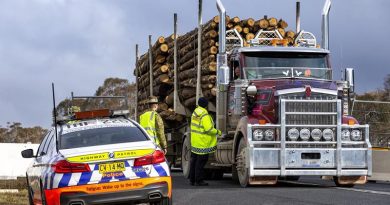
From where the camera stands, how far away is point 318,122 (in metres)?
15.4

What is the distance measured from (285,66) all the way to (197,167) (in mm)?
2668

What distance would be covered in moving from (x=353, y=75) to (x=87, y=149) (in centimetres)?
734

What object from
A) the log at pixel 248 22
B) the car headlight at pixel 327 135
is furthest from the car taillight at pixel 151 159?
the log at pixel 248 22

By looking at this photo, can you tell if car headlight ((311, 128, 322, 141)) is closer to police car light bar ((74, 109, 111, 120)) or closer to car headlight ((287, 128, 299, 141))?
car headlight ((287, 128, 299, 141))

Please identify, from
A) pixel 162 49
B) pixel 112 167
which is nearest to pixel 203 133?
pixel 112 167

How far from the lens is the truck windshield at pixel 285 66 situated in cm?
1625

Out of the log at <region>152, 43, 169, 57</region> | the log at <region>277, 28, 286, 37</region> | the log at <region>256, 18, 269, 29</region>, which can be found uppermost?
the log at <region>256, 18, 269, 29</region>

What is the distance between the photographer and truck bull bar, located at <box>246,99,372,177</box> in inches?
587

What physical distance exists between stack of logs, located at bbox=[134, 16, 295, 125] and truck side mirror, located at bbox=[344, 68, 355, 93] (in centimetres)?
270

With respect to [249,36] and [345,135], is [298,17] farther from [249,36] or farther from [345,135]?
[345,135]

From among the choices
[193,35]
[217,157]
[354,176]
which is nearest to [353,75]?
[354,176]

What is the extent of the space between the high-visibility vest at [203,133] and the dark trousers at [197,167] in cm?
11

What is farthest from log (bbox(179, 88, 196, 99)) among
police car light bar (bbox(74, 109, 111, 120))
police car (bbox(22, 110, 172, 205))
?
police car (bbox(22, 110, 172, 205))

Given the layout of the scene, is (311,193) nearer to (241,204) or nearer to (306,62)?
(241,204)
